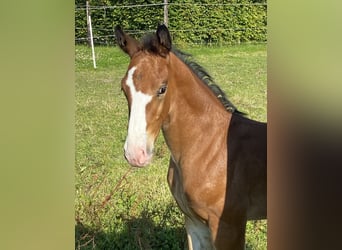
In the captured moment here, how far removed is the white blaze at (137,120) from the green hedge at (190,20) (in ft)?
1.03

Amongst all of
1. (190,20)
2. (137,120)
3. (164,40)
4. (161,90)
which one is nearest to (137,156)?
(137,120)

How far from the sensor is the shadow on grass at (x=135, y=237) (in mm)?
1844

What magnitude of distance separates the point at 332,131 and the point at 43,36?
1095 mm

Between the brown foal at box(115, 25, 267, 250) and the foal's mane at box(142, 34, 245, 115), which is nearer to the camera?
the brown foal at box(115, 25, 267, 250)

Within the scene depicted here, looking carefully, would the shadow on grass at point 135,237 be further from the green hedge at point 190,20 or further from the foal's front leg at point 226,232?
the green hedge at point 190,20

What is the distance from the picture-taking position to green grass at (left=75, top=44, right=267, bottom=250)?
178 cm

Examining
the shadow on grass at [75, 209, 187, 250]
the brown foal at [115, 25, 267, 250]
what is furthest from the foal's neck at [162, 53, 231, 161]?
the shadow on grass at [75, 209, 187, 250]

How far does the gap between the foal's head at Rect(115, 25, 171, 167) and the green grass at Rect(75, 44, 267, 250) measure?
0.64ft

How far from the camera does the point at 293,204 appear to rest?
0.99 meters

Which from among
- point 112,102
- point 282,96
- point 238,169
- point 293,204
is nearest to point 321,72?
point 282,96

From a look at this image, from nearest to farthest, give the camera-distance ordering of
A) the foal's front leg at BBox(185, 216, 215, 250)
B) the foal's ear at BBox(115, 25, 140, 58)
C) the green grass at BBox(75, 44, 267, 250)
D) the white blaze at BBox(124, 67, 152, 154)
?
the white blaze at BBox(124, 67, 152, 154), the foal's ear at BBox(115, 25, 140, 58), the foal's front leg at BBox(185, 216, 215, 250), the green grass at BBox(75, 44, 267, 250)

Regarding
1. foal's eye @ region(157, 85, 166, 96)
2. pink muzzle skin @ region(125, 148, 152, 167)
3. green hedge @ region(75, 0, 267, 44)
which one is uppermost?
green hedge @ region(75, 0, 267, 44)

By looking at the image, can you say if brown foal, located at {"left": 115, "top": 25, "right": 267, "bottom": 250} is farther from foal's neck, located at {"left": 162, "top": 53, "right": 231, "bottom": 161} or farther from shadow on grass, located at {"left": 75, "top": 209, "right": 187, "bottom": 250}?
shadow on grass, located at {"left": 75, "top": 209, "right": 187, "bottom": 250}

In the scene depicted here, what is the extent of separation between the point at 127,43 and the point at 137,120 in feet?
0.94
